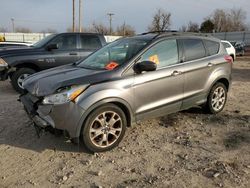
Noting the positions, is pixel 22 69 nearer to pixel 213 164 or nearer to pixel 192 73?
pixel 192 73

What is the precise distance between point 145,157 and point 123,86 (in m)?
1.06

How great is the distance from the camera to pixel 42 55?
8.18 m

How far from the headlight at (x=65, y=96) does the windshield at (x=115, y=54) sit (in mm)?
754

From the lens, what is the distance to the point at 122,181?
349 centimetres

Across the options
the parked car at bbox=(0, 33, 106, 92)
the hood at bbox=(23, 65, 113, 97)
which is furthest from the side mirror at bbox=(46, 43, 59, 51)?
the hood at bbox=(23, 65, 113, 97)

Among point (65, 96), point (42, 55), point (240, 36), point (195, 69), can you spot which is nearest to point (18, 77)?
point (42, 55)

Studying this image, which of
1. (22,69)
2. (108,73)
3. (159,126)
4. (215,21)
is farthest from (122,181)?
(215,21)

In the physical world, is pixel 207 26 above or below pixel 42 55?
above

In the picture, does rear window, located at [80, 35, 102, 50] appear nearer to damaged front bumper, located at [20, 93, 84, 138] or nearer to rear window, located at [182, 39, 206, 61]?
rear window, located at [182, 39, 206, 61]

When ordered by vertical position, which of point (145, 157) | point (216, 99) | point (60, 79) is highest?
point (60, 79)

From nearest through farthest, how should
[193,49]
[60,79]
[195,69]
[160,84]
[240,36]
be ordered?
1. [60,79]
2. [160,84]
3. [195,69]
4. [193,49]
5. [240,36]

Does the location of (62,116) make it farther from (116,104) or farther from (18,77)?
(18,77)

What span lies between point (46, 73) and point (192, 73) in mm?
2530

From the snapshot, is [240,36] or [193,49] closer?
[193,49]
